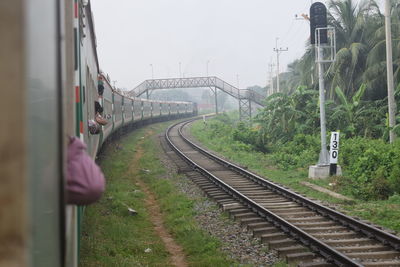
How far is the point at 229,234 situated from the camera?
7.97 m

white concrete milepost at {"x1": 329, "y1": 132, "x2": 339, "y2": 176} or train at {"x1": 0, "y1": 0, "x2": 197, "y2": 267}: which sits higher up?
train at {"x1": 0, "y1": 0, "x2": 197, "y2": 267}

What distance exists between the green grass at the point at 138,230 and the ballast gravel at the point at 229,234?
17cm

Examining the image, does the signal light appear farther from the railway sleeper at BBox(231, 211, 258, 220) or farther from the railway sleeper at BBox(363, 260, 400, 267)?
the railway sleeper at BBox(363, 260, 400, 267)

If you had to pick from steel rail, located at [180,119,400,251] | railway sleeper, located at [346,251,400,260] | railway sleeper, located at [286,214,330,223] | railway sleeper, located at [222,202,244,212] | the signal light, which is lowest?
railway sleeper, located at [346,251,400,260]

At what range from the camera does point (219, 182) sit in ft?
39.3

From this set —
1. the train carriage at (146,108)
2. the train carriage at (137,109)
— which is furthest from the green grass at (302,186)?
the train carriage at (146,108)

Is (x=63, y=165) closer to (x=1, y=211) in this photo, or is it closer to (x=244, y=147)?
(x=1, y=211)

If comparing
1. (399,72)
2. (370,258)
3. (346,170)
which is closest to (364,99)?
(399,72)

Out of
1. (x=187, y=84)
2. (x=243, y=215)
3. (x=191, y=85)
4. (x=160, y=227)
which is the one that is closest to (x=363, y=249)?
(x=243, y=215)

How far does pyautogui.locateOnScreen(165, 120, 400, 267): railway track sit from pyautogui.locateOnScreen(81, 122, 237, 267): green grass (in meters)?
0.81

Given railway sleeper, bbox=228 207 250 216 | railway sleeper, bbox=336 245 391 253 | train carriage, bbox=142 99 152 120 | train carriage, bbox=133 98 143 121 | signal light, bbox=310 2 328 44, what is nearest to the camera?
railway sleeper, bbox=336 245 391 253

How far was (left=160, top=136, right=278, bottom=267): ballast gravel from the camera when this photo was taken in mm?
6711

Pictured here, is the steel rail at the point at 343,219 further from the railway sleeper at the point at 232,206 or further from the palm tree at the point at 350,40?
the palm tree at the point at 350,40

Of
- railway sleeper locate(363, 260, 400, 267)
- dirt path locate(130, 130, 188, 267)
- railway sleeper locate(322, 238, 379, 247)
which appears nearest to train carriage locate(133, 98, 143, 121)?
dirt path locate(130, 130, 188, 267)
